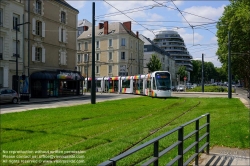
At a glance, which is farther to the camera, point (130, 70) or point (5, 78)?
point (130, 70)

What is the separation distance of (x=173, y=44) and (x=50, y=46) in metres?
102

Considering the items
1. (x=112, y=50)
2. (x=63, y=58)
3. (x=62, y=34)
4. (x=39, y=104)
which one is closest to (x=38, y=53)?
(x=63, y=58)

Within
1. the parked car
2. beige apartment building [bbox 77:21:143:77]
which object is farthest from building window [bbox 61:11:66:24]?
beige apartment building [bbox 77:21:143:77]

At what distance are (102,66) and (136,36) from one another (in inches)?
488

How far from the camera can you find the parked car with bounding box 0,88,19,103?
24802mm

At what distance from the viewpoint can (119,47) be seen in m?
66.2

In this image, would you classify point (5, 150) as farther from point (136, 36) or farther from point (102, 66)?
point (136, 36)

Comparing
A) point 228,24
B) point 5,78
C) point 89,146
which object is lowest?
point 89,146

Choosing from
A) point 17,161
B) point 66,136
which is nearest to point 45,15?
point 66,136

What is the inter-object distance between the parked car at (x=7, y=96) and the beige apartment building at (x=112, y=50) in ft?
125

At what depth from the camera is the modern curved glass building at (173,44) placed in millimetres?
132500

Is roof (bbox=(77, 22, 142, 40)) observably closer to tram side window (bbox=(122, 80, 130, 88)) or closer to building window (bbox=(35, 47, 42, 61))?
tram side window (bbox=(122, 80, 130, 88))

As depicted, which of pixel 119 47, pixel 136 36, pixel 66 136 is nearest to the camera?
pixel 66 136

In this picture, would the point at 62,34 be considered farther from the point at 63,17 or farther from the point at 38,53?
the point at 38,53
